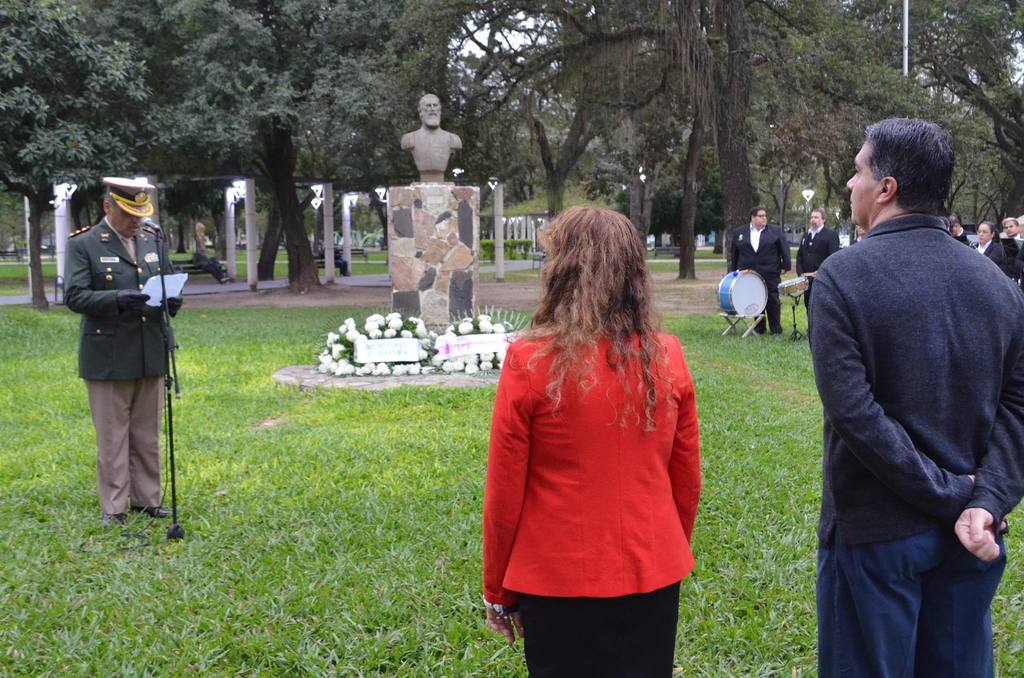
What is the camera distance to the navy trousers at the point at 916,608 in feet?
7.10

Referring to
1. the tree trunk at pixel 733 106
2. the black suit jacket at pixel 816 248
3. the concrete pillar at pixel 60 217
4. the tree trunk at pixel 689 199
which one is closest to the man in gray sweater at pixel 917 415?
the black suit jacket at pixel 816 248

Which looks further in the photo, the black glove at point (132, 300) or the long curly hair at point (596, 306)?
the black glove at point (132, 300)

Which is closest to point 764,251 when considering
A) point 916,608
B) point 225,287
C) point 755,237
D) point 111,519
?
point 755,237

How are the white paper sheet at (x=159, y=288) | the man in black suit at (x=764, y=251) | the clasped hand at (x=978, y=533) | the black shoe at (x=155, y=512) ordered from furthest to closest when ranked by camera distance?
1. the man in black suit at (x=764, y=251)
2. the black shoe at (x=155, y=512)
3. the white paper sheet at (x=159, y=288)
4. the clasped hand at (x=978, y=533)

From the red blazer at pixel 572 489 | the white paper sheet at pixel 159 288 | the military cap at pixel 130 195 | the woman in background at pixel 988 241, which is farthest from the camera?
the woman in background at pixel 988 241

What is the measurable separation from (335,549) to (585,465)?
9.28 feet

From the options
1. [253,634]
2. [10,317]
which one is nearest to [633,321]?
[253,634]

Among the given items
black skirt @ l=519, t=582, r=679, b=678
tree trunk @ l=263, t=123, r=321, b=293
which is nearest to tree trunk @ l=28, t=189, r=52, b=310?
tree trunk @ l=263, t=123, r=321, b=293

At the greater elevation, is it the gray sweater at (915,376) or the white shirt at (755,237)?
the white shirt at (755,237)

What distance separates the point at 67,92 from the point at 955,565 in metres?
16.9

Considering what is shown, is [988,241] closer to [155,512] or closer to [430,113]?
[430,113]

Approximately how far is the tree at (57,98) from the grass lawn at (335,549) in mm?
8136

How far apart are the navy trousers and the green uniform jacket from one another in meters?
3.94

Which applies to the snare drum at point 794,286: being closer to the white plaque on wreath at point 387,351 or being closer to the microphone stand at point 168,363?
the white plaque on wreath at point 387,351
